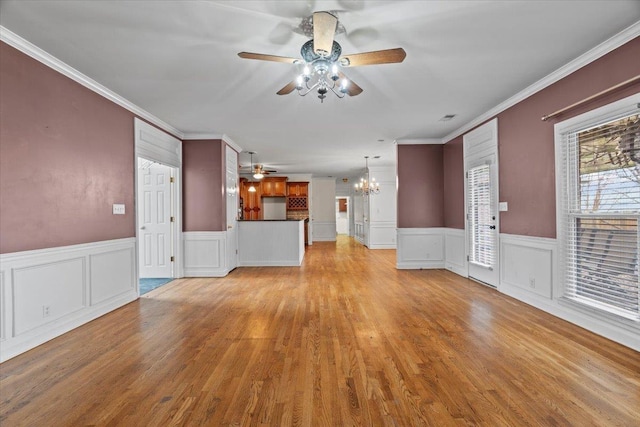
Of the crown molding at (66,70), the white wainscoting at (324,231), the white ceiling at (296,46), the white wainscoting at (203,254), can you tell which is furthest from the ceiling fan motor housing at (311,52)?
the white wainscoting at (324,231)

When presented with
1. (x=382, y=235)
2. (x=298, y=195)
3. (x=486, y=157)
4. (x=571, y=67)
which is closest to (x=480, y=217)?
(x=486, y=157)

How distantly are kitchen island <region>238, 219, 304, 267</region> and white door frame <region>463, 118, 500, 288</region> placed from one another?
3558mm

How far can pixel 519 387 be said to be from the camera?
2.08m

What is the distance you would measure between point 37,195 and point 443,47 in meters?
4.03

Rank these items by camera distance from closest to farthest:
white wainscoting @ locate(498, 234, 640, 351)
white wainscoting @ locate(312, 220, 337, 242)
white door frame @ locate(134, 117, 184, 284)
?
white wainscoting @ locate(498, 234, 640, 351) → white door frame @ locate(134, 117, 184, 284) → white wainscoting @ locate(312, 220, 337, 242)

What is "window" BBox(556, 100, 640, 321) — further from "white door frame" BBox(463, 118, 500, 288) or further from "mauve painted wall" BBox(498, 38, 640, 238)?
"white door frame" BBox(463, 118, 500, 288)

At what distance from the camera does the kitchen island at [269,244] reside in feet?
23.1

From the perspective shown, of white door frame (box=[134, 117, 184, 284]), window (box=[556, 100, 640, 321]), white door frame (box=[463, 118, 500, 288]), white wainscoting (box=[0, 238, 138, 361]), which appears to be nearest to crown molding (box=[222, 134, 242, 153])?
white door frame (box=[134, 117, 184, 284])

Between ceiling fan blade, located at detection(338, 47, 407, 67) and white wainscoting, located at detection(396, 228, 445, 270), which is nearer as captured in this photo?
ceiling fan blade, located at detection(338, 47, 407, 67)

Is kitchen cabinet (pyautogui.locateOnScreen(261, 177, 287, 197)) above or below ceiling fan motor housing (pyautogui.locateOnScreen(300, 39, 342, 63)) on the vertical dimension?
below

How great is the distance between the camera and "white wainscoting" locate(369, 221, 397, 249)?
32.8ft

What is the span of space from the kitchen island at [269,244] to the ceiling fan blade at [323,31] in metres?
4.91

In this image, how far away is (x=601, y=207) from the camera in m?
3.04

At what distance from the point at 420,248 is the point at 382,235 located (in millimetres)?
3532
